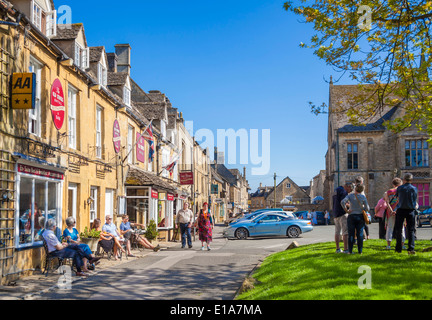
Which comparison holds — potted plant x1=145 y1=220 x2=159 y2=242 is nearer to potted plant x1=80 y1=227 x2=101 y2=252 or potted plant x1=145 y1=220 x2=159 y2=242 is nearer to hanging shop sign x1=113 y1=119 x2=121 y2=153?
hanging shop sign x1=113 y1=119 x2=121 y2=153

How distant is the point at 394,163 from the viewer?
50.5 metres

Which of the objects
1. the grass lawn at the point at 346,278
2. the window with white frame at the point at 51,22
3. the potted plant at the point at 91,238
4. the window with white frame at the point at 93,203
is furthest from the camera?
the window with white frame at the point at 93,203

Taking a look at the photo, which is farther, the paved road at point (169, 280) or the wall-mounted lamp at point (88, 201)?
the wall-mounted lamp at point (88, 201)

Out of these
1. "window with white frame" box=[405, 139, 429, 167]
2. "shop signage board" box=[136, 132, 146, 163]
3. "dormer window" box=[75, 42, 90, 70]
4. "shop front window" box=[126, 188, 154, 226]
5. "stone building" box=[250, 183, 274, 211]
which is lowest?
"stone building" box=[250, 183, 274, 211]

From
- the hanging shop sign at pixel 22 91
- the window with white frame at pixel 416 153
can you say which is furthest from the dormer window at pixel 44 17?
the window with white frame at pixel 416 153

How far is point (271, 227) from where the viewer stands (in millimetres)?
24891

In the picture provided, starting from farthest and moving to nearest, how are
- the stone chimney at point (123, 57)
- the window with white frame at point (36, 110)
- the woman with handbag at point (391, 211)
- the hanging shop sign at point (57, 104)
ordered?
the stone chimney at point (123, 57), the hanging shop sign at point (57, 104), the window with white frame at point (36, 110), the woman with handbag at point (391, 211)

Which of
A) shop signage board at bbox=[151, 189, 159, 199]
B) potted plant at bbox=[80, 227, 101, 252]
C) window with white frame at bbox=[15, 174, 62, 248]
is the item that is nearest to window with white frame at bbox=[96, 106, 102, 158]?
potted plant at bbox=[80, 227, 101, 252]

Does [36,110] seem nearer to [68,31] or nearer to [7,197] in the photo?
[7,197]

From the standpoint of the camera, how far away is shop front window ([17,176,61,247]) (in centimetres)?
1112

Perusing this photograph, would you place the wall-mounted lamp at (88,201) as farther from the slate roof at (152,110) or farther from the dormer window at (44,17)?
the slate roof at (152,110)

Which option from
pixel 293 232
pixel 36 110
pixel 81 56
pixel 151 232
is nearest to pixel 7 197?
pixel 36 110

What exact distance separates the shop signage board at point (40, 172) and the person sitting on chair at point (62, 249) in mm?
1381

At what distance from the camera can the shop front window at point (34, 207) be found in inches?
438
